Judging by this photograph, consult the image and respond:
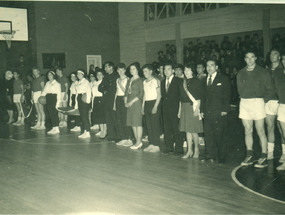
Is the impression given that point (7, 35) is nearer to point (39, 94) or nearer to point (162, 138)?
point (39, 94)

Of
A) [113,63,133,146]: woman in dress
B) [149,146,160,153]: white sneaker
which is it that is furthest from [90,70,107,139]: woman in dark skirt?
[149,146,160,153]: white sneaker

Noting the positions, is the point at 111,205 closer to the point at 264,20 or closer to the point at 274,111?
the point at 274,111

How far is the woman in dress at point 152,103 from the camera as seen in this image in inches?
245

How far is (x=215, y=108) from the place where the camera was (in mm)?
5309

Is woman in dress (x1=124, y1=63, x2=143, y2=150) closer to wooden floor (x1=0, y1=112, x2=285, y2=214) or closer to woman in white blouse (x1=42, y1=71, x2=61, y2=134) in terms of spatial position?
wooden floor (x1=0, y1=112, x2=285, y2=214)

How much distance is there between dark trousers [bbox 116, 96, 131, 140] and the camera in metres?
7.01

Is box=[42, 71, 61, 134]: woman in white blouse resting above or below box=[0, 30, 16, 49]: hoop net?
below

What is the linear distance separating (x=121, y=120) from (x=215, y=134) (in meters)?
2.30

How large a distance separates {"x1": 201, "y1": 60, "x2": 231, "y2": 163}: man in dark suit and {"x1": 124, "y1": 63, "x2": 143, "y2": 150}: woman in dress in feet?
4.59

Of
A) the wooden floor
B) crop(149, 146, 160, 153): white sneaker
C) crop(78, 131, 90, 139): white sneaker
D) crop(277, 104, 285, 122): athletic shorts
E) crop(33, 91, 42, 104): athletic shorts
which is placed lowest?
the wooden floor

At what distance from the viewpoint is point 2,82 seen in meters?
11.3

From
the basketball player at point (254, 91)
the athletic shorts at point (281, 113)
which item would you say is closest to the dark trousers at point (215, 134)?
the basketball player at point (254, 91)

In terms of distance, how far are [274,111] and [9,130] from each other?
6.99m

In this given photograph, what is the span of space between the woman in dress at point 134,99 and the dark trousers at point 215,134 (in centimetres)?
150
